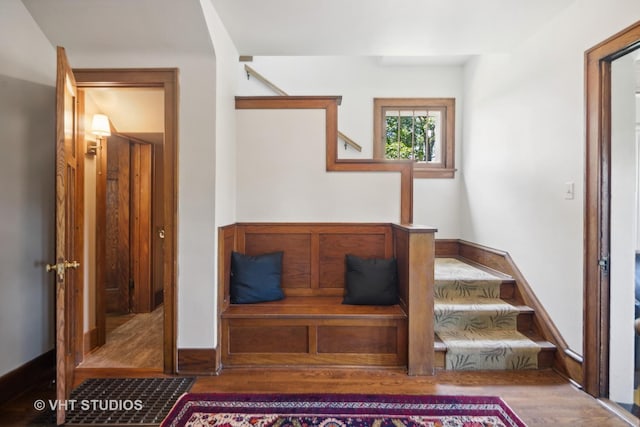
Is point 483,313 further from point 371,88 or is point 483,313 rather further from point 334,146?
point 371,88

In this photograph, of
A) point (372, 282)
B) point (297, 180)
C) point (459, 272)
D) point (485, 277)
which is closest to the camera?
point (372, 282)

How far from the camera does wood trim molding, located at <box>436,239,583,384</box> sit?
2.38 m

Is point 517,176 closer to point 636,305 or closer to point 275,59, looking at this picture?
point 636,305

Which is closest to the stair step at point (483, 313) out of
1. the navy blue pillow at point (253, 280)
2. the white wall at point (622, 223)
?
the white wall at point (622, 223)

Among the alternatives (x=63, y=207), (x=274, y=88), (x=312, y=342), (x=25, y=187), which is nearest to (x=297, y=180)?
(x=312, y=342)

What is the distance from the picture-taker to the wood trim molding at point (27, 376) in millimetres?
2115

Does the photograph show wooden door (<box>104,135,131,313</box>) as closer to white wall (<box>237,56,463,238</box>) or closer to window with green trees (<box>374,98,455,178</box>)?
white wall (<box>237,56,463,238</box>)

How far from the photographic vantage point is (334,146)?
9.81ft

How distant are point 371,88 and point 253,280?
286 centimetres

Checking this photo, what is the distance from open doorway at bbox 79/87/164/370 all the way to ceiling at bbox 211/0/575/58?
3.59ft

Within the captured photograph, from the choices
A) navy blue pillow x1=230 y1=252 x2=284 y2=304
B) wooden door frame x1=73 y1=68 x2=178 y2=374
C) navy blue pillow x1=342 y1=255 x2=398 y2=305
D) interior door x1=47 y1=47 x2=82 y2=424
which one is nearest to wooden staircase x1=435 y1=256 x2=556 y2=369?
navy blue pillow x1=342 y1=255 x2=398 y2=305

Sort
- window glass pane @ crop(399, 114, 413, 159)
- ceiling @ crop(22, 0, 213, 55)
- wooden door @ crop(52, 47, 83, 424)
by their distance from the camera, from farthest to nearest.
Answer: window glass pane @ crop(399, 114, 413, 159), ceiling @ crop(22, 0, 213, 55), wooden door @ crop(52, 47, 83, 424)

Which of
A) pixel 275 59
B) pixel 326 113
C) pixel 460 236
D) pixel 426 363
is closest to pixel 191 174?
pixel 326 113

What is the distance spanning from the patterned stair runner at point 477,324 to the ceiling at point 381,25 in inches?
82.6
